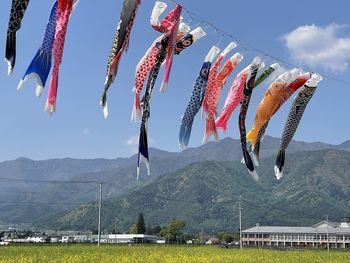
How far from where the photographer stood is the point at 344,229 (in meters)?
117

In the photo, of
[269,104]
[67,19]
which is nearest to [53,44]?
[67,19]

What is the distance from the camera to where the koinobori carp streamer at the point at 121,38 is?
12469 mm

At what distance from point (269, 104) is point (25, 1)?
382 inches

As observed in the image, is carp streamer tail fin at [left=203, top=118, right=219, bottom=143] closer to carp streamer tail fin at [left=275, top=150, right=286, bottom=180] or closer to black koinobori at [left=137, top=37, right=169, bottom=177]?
black koinobori at [left=137, top=37, right=169, bottom=177]

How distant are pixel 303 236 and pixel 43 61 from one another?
118684 millimetres

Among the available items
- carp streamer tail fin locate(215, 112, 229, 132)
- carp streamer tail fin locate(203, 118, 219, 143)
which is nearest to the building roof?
carp streamer tail fin locate(215, 112, 229, 132)

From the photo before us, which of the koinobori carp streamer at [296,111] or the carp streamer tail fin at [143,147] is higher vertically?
the koinobori carp streamer at [296,111]

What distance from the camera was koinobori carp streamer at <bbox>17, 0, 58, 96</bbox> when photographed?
11.7 meters

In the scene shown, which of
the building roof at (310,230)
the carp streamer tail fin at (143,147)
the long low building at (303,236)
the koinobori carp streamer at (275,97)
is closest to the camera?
the carp streamer tail fin at (143,147)

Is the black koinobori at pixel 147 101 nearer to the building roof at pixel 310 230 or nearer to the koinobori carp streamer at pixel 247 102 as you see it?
the koinobori carp streamer at pixel 247 102

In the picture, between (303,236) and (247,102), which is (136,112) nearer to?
(247,102)

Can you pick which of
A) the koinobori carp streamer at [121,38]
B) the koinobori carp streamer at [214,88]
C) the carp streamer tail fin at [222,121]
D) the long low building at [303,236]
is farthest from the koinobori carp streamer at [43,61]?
the long low building at [303,236]

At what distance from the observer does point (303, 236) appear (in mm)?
122438

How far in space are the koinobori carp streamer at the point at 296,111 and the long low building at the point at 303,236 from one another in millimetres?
96676
